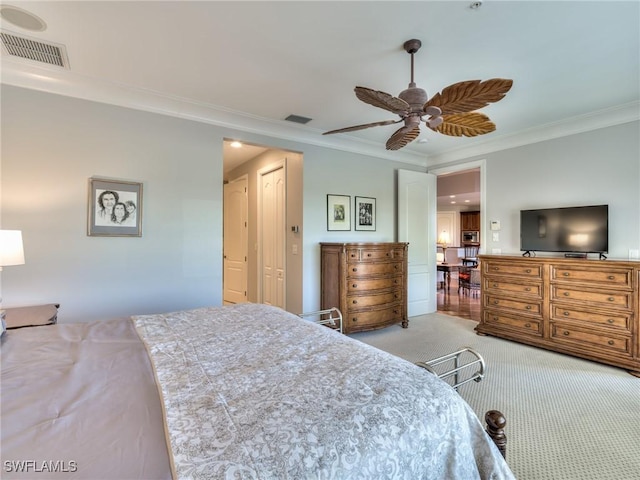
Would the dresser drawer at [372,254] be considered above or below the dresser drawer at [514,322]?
above

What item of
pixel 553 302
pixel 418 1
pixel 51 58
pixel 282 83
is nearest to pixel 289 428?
pixel 418 1

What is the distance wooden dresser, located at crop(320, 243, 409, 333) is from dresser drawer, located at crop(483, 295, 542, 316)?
116 cm

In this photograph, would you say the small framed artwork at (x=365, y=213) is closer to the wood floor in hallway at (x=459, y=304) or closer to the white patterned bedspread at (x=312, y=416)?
the wood floor in hallway at (x=459, y=304)

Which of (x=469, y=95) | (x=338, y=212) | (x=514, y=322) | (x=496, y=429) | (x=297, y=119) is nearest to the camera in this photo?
(x=496, y=429)

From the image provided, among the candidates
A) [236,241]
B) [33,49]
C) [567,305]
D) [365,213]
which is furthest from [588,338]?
[33,49]

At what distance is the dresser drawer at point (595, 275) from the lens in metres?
2.99

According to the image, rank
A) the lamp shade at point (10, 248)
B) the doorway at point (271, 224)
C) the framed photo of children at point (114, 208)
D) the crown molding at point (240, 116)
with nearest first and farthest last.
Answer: the lamp shade at point (10, 248), the crown molding at point (240, 116), the framed photo of children at point (114, 208), the doorway at point (271, 224)

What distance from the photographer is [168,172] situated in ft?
10.2

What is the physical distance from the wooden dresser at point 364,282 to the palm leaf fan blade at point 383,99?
6.47 feet

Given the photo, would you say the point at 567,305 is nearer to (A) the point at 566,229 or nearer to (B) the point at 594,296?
(B) the point at 594,296

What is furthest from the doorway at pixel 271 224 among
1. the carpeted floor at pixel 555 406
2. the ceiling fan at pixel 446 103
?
the ceiling fan at pixel 446 103

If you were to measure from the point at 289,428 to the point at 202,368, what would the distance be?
552mm

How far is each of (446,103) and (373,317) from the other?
9.28 feet

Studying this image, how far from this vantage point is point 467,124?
2326mm
